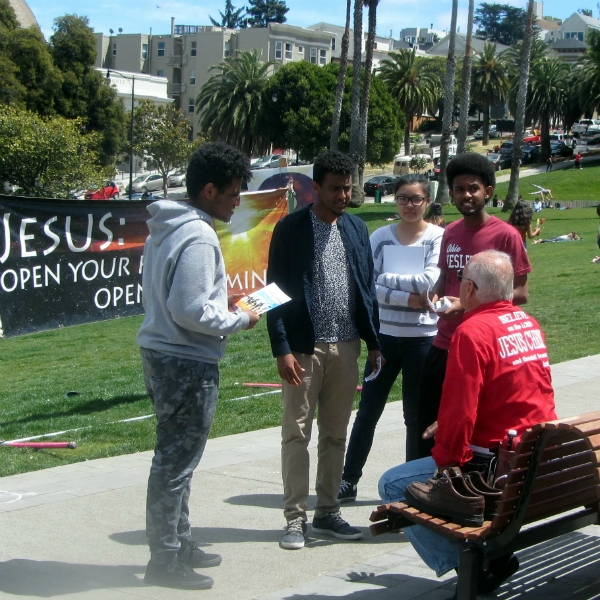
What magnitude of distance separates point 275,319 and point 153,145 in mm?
59503

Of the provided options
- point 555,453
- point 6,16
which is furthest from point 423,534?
point 6,16

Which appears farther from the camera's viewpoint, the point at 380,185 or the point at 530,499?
the point at 380,185

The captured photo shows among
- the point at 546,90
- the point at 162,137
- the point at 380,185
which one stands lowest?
the point at 380,185

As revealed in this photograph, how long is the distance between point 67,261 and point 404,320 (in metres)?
3.67

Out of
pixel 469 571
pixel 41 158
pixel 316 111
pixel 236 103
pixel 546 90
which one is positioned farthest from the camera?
pixel 546 90

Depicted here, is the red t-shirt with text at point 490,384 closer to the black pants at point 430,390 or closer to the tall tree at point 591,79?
the black pants at point 430,390

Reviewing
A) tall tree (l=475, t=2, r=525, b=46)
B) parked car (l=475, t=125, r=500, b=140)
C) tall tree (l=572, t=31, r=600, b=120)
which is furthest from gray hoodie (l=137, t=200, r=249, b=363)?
tall tree (l=475, t=2, r=525, b=46)

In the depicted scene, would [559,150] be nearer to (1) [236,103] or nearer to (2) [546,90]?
(2) [546,90]

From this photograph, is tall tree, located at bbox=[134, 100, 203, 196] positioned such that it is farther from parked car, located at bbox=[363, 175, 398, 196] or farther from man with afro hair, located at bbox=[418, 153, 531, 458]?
man with afro hair, located at bbox=[418, 153, 531, 458]

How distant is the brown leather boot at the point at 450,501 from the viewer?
3.48 meters

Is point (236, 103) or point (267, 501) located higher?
point (236, 103)

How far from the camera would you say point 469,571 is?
3.45 meters

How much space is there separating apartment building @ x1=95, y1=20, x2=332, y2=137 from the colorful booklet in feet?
293

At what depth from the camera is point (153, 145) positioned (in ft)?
205
